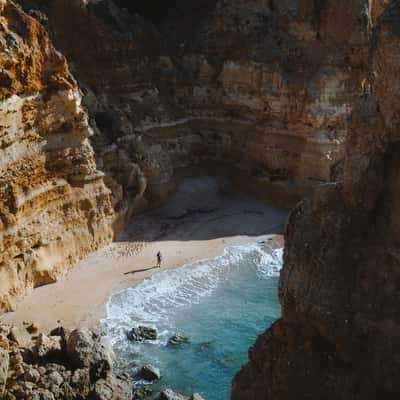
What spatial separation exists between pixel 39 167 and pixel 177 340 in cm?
771

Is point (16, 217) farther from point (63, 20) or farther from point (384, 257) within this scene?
point (384, 257)

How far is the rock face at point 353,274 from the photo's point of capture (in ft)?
31.8

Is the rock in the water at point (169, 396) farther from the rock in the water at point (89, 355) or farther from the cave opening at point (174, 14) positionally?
the cave opening at point (174, 14)

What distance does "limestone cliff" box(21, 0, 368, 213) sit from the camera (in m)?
28.6

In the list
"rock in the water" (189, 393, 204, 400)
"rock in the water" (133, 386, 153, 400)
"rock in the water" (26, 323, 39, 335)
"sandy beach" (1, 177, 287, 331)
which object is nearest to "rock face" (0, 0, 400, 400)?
"sandy beach" (1, 177, 287, 331)

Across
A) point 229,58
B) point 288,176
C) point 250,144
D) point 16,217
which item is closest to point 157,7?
point 229,58

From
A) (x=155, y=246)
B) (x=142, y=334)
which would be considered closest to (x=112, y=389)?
(x=142, y=334)

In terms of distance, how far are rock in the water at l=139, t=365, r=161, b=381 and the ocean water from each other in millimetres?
198

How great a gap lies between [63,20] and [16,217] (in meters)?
11.4

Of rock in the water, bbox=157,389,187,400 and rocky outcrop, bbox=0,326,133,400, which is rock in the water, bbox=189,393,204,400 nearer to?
rock in the water, bbox=157,389,187,400

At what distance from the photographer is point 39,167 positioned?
22375mm

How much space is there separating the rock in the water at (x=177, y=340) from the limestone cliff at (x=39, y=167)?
525 cm

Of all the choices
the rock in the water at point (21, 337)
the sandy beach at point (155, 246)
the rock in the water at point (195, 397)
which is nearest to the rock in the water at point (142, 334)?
the sandy beach at point (155, 246)

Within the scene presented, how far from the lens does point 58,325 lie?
2006 centimetres
